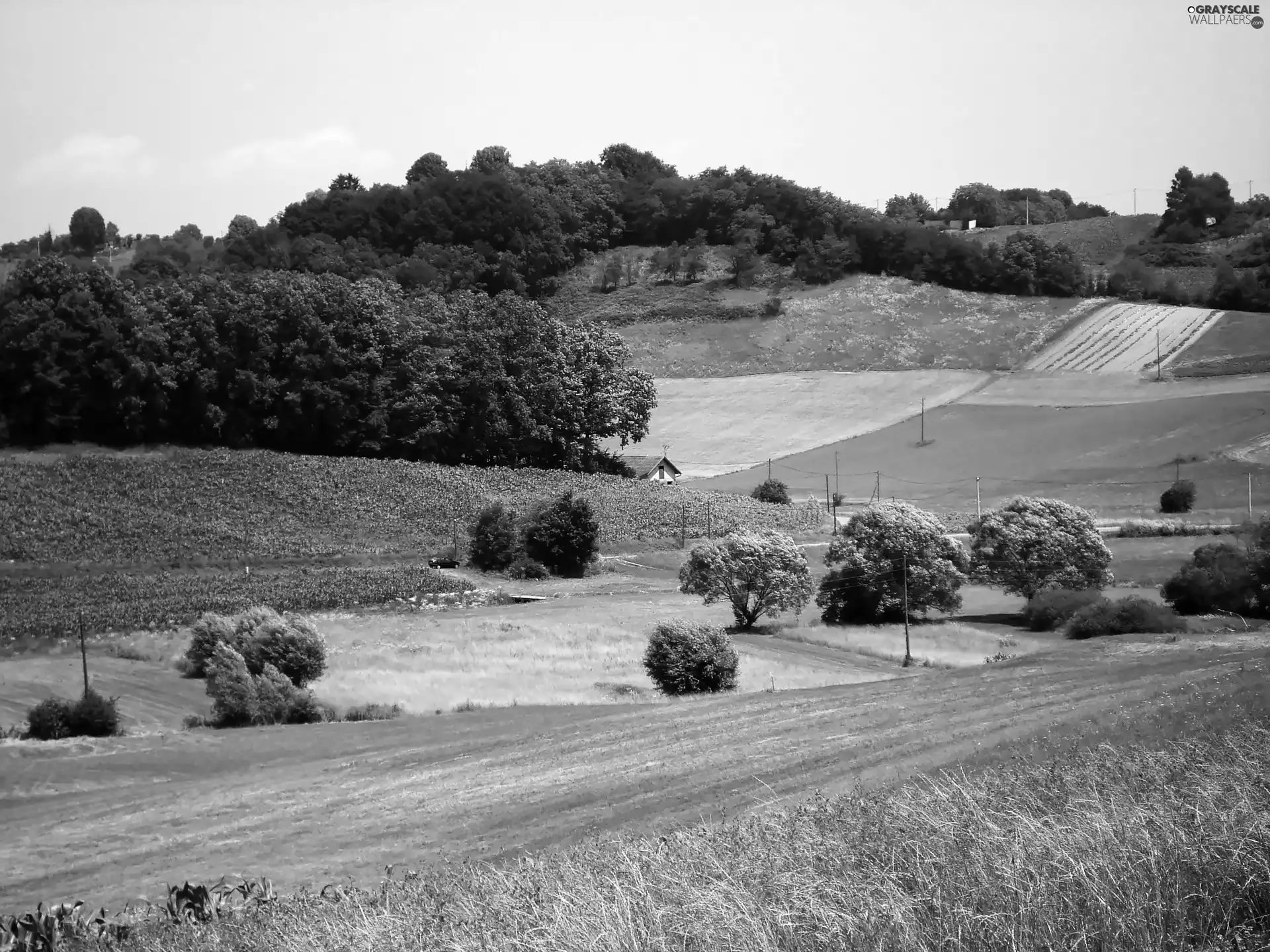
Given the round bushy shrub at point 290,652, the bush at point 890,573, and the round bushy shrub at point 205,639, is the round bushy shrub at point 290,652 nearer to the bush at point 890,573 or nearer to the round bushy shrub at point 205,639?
the round bushy shrub at point 205,639

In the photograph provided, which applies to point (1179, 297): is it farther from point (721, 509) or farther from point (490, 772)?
point (490, 772)

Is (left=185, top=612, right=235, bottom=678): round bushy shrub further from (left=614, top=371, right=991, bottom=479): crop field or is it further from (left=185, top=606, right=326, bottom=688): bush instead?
(left=614, top=371, right=991, bottom=479): crop field

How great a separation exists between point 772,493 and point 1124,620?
144 feet

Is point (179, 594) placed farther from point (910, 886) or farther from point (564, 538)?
point (910, 886)

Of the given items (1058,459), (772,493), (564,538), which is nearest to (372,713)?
(564,538)

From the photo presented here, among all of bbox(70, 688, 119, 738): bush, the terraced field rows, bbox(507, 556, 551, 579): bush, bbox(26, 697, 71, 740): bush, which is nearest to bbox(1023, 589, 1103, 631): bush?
bbox(507, 556, 551, 579): bush

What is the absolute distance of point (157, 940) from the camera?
41.9 feet

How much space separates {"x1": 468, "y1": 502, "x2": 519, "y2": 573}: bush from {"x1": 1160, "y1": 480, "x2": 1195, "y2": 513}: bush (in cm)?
3730

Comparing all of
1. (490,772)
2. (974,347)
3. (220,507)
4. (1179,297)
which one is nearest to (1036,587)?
(490,772)

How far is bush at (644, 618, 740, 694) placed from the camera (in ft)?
135

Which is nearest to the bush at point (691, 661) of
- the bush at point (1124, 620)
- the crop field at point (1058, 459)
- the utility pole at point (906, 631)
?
the utility pole at point (906, 631)

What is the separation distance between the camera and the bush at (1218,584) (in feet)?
165

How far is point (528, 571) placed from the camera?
71.0 meters

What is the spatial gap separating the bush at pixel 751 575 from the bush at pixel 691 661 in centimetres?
1257
